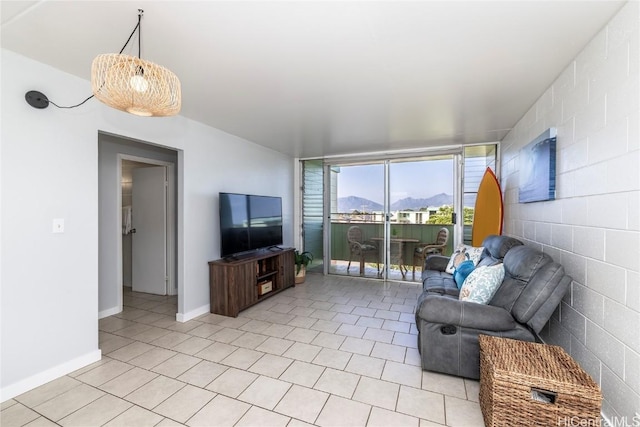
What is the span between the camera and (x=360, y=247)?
17.5ft

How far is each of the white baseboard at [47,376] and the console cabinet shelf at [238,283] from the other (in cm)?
125

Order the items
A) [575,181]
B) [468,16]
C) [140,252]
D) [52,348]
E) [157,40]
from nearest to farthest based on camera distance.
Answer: [468,16] → [157,40] → [575,181] → [52,348] → [140,252]

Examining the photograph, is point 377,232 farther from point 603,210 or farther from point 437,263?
point 603,210

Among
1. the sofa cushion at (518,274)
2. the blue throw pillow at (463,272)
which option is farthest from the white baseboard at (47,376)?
the blue throw pillow at (463,272)

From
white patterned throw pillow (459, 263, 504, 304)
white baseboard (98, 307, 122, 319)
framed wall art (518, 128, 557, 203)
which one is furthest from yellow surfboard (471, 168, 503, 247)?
white baseboard (98, 307, 122, 319)

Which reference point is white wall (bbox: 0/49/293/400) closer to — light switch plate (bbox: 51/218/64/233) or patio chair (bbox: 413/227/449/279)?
light switch plate (bbox: 51/218/64/233)

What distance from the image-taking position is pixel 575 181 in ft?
6.45

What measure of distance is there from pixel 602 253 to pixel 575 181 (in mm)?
554

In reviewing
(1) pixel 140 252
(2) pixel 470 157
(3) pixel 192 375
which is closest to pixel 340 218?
(2) pixel 470 157

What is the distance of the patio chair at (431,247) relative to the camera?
15.6ft

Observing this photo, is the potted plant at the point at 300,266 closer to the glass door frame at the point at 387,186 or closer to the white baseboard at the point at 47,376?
the glass door frame at the point at 387,186

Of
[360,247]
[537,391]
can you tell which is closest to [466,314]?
[537,391]

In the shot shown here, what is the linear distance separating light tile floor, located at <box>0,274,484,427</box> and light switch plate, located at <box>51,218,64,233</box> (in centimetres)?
110

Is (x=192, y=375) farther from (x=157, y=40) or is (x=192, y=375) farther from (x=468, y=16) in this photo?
(x=468, y=16)
